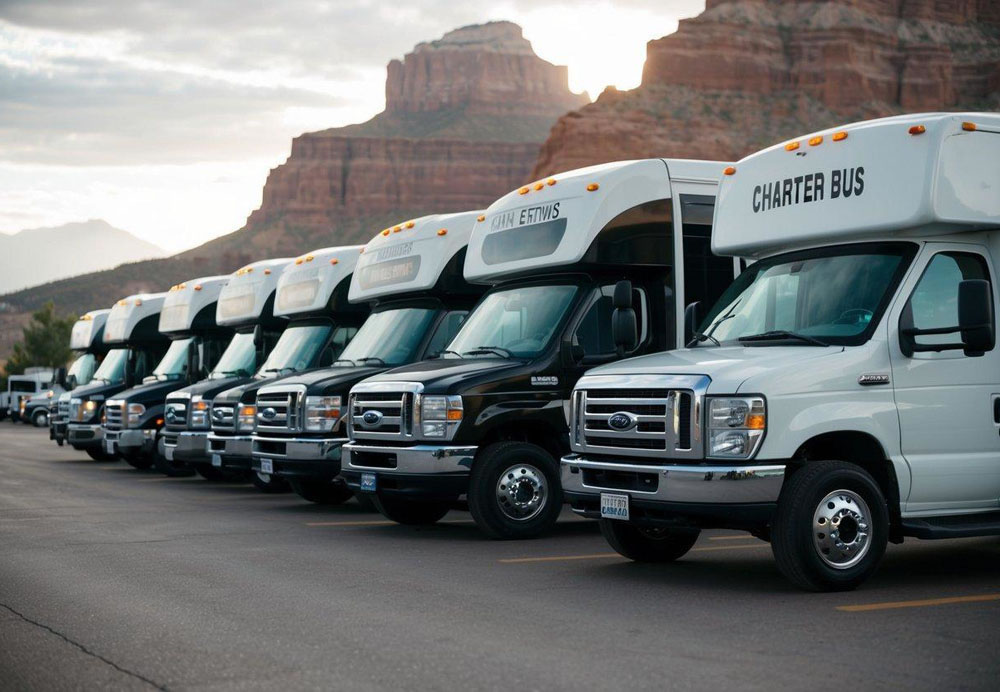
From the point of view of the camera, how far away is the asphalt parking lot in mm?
Result: 6344

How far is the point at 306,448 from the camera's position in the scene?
14391mm

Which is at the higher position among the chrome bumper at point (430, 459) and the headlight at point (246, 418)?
the headlight at point (246, 418)

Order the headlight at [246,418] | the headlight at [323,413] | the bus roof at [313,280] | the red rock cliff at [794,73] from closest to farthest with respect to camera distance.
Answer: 1. the headlight at [323,413]
2. the headlight at [246,418]
3. the bus roof at [313,280]
4. the red rock cliff at [794,73]

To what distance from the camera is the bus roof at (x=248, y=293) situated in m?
20.2

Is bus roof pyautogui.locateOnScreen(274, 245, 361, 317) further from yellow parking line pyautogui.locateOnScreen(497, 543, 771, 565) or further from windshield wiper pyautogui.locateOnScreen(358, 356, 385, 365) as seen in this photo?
yellow parking line pyautogui.locateOnScreen(497, 543, 771, 565)

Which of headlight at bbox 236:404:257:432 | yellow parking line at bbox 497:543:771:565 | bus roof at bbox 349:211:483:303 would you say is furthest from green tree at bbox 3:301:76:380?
yellow parking line at bbox 497:543:771:565

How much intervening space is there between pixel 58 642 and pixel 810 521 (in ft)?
15.1

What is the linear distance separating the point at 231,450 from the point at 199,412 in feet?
7.73

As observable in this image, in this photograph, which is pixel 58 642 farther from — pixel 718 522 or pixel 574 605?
pixel 718 522

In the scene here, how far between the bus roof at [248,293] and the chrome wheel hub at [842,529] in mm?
12970

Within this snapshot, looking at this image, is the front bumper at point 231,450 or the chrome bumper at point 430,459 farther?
the front bumper at point 231,450

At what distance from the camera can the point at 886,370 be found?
8.84m

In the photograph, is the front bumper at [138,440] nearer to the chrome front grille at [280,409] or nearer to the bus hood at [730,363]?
the chrome front grille at [280,409]

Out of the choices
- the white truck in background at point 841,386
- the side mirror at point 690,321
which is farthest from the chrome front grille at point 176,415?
the white truck in background at point 841,386
